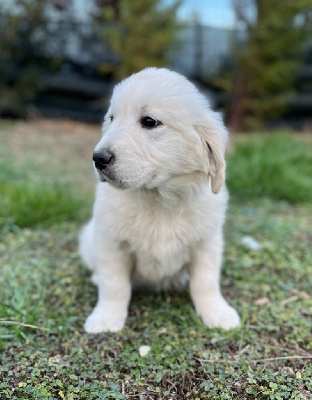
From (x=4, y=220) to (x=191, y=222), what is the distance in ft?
6.90

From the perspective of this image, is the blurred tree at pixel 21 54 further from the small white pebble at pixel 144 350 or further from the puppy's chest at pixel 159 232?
the small white pebble at pixel 144 350

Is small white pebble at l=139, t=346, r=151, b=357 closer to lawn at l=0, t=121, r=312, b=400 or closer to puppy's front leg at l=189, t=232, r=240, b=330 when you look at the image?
lawn at l=0, t=121, r=312, b=400

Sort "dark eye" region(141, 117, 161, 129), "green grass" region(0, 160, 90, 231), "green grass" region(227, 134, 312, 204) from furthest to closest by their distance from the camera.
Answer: "green grass" region(227, 134, 312, 204)
"green grass" region(0, 160, 90, 231)
"dark eye" region(141, 117, 161, 129)

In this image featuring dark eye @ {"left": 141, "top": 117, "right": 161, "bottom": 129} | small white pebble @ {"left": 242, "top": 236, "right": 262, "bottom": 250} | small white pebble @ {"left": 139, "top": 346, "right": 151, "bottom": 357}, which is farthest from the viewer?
small white pebble @ {"left": 242, "top": 236, "right": 262, "bottom": 250}

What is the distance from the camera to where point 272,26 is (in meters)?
8.55

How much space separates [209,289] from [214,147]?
94 centimetres

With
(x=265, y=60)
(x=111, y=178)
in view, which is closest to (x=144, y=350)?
(x=111, y=178)

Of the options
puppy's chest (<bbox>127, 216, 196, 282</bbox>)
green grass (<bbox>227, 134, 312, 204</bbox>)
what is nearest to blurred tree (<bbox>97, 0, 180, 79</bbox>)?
green grass (<bbox>227, 134, 312, 204</bbox>)

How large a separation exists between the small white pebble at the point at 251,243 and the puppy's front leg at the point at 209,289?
1.05 metres

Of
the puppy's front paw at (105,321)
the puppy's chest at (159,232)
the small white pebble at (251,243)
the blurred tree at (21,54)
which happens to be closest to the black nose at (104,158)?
the puppy's chest at (159,232)

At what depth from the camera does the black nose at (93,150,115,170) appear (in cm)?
209

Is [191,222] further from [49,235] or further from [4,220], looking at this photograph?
[4,220]

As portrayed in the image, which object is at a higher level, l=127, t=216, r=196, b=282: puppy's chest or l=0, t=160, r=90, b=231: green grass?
l=127, t=216, r=196, b=282: puppy's chest

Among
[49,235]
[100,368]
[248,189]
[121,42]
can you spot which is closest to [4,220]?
[49,235]
